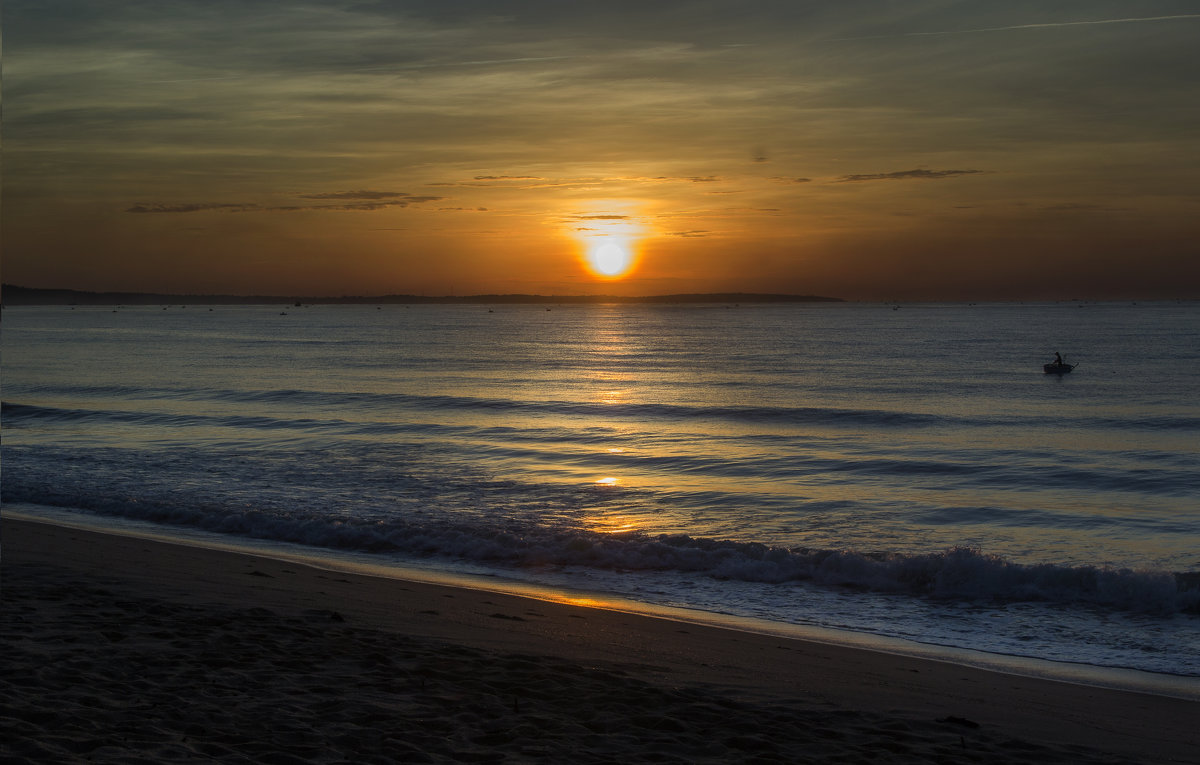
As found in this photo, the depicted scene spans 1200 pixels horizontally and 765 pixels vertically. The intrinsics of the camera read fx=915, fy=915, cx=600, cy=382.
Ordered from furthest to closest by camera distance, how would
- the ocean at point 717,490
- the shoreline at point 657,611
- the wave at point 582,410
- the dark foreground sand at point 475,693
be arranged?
1. the wave at point 582,410
2. the ocean at point 717,490
3. the shoreline at point 657,611
4. the dark foreground sand at point 475,693

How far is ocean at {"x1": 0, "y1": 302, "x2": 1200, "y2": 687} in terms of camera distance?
12172 mm

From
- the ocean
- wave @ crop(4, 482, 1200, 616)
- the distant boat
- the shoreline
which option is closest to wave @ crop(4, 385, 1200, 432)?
the ocean

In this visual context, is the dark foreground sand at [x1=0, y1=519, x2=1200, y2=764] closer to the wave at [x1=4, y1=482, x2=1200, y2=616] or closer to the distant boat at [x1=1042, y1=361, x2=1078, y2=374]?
the wave at [x1=4, y1=482, x2=1200, y2=616]

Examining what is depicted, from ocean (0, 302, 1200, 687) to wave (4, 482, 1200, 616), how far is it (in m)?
0.04

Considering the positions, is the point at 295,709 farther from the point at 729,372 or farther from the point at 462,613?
the point at 729,372

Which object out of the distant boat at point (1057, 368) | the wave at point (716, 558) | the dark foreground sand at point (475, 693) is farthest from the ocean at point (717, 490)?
the distant boat at point (1057, 368)

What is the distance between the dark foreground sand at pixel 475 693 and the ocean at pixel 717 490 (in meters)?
1.87

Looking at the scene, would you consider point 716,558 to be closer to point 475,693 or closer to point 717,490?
point 717,490

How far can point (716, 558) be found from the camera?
14055 millimetres

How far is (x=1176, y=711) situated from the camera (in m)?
7.94

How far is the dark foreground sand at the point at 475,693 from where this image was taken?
604 cm

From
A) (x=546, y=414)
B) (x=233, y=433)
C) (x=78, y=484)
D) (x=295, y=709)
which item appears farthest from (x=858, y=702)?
(x=546, y=414)

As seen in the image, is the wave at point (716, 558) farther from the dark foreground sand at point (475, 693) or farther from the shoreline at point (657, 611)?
the dark foreground sand at point (475, 693)

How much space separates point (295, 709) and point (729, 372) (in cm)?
5651
